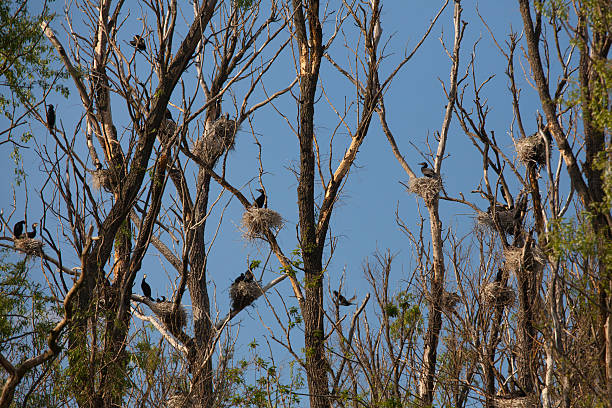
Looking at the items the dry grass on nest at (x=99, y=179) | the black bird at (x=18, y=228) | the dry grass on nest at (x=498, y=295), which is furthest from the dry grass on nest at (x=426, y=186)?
the black bird at (x=18, y=228)

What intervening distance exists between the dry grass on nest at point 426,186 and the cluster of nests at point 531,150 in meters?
1.63

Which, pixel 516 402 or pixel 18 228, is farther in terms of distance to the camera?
pixel 18 228

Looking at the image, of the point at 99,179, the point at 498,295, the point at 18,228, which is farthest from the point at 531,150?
the point at 18,228

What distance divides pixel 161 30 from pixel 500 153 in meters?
6.26

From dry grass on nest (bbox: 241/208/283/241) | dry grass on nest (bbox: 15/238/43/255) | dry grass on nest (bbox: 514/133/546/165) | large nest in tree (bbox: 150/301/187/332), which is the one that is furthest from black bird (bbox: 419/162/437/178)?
dry grass on nest (bbox: 15/238/43/255)

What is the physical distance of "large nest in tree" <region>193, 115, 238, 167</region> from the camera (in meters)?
14.8

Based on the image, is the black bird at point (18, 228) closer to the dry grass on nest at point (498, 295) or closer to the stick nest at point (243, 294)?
the stick nest at point (243, 294)

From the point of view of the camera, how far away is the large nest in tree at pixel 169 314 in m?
14.5

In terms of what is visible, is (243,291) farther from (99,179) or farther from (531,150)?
(531,150)

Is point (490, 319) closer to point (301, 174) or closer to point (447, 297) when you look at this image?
point (447, 297)

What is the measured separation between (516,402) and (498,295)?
2214 mm

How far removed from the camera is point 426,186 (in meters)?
14.3

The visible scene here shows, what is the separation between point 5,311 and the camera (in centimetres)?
1089

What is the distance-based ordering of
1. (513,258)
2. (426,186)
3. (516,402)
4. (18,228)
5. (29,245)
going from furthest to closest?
(18,228) < (426,186) < (29,245) < (513,258) < (516,402)
